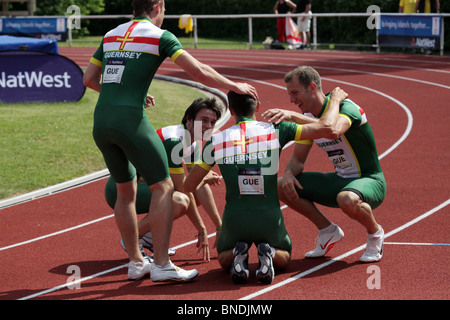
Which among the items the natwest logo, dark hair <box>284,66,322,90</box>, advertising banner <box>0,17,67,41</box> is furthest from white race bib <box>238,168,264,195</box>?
advertising banner <box>0,17,67,41</box>

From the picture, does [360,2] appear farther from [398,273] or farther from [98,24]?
[398,273]

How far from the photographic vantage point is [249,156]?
5555 mm

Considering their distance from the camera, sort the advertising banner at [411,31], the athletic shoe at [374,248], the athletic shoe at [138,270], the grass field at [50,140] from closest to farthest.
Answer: the athletic shoe at [138,270] → the athletic shoe at [374,248] → the grass field at [50,140] → the advertising banner at [411,31]

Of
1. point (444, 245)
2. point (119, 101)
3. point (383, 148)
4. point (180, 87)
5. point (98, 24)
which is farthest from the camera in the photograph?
point (98, 24)

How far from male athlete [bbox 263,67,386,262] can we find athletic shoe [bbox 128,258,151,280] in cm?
127

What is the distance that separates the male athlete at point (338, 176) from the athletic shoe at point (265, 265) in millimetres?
761

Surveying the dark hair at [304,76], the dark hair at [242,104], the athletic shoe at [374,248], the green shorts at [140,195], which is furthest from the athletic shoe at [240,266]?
the dark hair at [304,76]

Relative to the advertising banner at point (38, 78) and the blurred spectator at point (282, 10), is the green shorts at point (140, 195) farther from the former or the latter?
the blurred spectator at point (282, 10)

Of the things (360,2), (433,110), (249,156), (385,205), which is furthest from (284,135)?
Result: (360,2)

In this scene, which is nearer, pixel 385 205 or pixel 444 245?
pixel 444 245

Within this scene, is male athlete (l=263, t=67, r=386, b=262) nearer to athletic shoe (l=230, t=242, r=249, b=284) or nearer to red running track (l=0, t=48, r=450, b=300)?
red running track (l=0, t=48, r=450, b=300)

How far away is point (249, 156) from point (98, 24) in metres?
33.2

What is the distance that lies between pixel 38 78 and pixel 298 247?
8882 mm

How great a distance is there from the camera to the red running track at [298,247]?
17.8 feet
